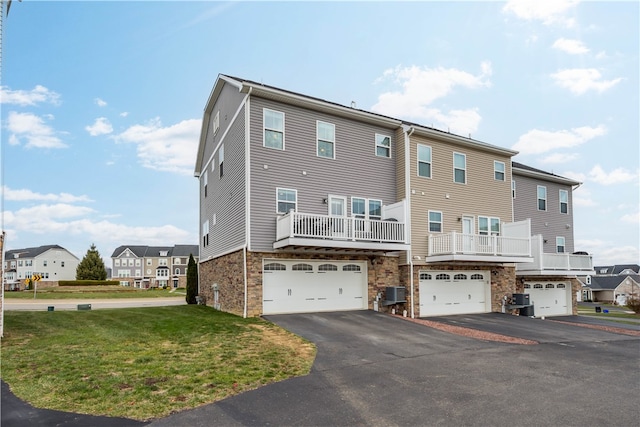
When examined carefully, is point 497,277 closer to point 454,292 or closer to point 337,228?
point 454,292

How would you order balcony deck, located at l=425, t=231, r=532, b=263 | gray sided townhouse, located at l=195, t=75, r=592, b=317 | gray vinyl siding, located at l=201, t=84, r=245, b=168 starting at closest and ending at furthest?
gray sided townhouse, located at l=195, t=75, r=592, b=317, gray vinyl siding, located at l=201, t=84, r=245, b=168, balcony deck, located at l=425, t=231, r=532, b=263

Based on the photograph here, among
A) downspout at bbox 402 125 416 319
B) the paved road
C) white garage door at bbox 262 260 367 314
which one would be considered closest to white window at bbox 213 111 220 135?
white garage door at bbox 262 260 367 314

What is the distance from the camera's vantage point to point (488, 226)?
2072 cm

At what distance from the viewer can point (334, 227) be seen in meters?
15.1

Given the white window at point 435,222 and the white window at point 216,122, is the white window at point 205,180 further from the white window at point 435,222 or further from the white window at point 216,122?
the white window at point 435,222

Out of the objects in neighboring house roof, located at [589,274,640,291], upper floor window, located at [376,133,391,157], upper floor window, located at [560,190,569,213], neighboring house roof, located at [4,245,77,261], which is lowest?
neighboring house roof, located at [589,274,640,291]

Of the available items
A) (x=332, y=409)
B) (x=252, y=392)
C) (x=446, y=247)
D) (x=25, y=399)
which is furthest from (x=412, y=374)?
(x=446, y=247)

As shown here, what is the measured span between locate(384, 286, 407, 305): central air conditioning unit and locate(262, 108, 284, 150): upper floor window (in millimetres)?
7271

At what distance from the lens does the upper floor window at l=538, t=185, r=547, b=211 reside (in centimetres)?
2492

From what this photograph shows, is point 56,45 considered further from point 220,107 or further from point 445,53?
point 445,53

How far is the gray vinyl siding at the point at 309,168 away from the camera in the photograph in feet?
50.6

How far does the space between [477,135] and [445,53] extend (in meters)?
5.91

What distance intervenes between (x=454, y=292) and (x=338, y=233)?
7.67m

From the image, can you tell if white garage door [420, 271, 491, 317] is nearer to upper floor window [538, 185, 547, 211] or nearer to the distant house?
upper floor window [538, 185, 547, 211]
